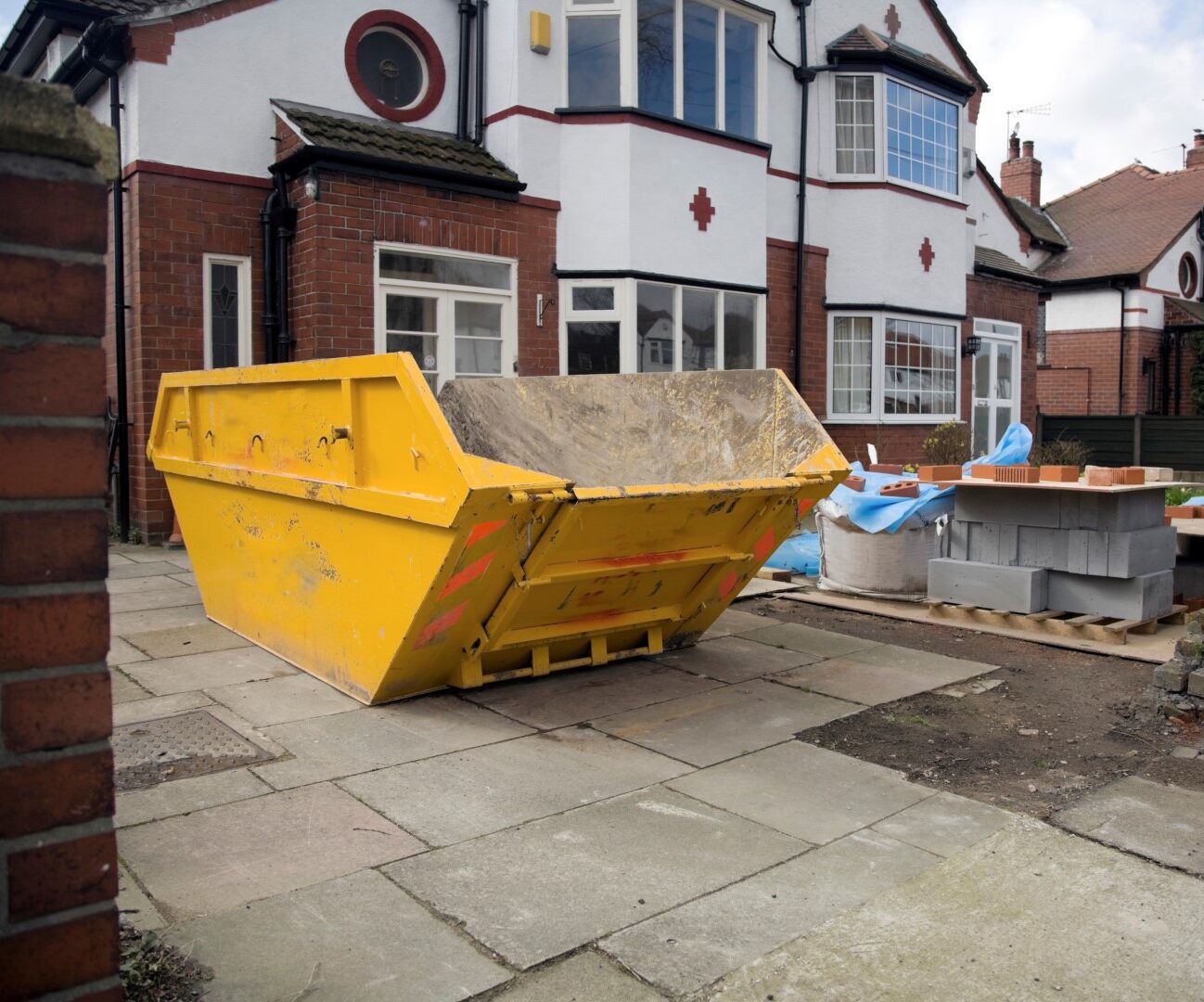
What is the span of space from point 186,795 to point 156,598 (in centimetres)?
386

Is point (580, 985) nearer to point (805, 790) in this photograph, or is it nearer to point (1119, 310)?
point (805, 790)

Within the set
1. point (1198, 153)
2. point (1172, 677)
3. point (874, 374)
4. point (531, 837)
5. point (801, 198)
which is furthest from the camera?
point (1198, 153)

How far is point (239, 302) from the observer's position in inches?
392

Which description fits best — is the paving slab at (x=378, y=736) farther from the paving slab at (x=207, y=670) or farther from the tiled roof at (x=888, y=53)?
the tiled roof at (x=888, y=53)

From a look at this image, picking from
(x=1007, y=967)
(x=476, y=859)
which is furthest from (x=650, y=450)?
(x=1007, y=967)

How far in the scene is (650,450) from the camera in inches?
239

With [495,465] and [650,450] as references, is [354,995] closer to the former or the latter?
[495,465]

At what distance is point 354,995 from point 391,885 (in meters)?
0.58

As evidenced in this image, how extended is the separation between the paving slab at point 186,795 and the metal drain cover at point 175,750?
0.22 ft

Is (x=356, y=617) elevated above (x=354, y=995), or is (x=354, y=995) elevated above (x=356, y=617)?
(x=356, y=617)

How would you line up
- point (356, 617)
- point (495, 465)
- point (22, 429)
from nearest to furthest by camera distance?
point (22, 429) → point (495, 465) → point (356, 617)

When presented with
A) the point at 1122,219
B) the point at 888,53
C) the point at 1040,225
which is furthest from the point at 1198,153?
the point at 888,53

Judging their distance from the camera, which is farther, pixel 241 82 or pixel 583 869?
pixel 241 82

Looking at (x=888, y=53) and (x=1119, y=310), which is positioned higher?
(x=888, y=53)
